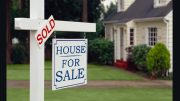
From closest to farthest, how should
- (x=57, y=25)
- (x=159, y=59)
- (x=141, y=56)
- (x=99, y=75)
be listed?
1. (x=57, y=25)
2. (x=159, y=59)
3. (x=99, y=75)
4. (x=141, y=56)

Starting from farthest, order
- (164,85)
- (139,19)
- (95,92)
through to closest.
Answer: (139,19) < (164,85) < (95,92)

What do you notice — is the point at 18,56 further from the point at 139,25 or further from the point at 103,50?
the point at 139,25

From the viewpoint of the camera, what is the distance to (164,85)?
18.8 meters

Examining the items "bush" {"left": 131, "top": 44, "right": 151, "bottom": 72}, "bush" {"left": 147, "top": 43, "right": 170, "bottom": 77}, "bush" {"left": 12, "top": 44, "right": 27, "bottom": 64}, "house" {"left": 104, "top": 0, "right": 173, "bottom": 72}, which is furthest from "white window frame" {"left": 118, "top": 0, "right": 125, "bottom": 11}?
"bush" {"left": 147, "top": 43, "right": 170, "bottom": 77}

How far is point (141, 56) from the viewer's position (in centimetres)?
2439

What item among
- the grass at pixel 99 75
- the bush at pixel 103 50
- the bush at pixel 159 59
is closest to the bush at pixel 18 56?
the bush at pixel 103 50

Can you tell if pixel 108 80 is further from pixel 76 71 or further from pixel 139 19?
pixel 76 71

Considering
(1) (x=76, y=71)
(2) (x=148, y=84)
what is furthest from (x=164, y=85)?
(1) (x=76, y=71)

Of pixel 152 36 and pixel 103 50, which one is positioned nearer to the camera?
pixel 152 36

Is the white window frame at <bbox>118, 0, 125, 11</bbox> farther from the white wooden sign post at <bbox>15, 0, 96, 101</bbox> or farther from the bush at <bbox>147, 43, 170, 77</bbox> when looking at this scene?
the white wooden sign post at <bbox>15, 0, 96, 101</bbox>

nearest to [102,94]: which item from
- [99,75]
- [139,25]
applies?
[99,75]

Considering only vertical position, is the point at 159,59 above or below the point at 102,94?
above

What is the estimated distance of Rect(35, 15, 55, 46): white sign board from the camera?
314cm
